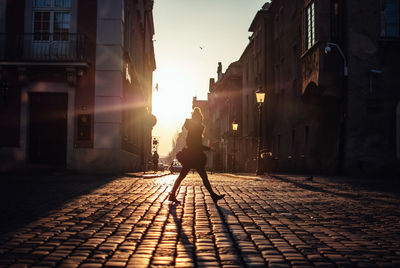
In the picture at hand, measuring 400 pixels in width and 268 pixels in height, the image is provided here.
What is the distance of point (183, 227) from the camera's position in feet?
18.9

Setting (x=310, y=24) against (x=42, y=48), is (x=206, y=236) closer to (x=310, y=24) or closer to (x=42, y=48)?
(x=42, y=48)

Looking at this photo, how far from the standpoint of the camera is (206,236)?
5.14 m

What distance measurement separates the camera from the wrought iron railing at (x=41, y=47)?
18.3 metres

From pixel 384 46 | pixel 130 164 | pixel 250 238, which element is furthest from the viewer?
Answer: pixel 130 164

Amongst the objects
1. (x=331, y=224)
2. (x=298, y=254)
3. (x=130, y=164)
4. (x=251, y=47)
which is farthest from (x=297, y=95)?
(x=298, y=254)

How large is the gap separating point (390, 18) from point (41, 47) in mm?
14674

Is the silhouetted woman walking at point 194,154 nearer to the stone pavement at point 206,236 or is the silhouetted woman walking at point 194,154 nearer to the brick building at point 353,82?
the stone pavement at point 206,236

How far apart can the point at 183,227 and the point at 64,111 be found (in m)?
14.4

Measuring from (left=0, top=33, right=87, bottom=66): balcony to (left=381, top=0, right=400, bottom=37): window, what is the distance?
12.6 meters

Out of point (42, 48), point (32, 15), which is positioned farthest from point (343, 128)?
point (32, 15)

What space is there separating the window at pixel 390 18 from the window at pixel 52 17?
1319 centimetres

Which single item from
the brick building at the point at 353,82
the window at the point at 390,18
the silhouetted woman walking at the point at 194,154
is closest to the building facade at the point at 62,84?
the brick building at the point at 353,82

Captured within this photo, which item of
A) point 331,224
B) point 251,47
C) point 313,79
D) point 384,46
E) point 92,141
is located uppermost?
point 251,47

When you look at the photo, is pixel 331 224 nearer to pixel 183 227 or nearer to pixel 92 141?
pixel 183 227
